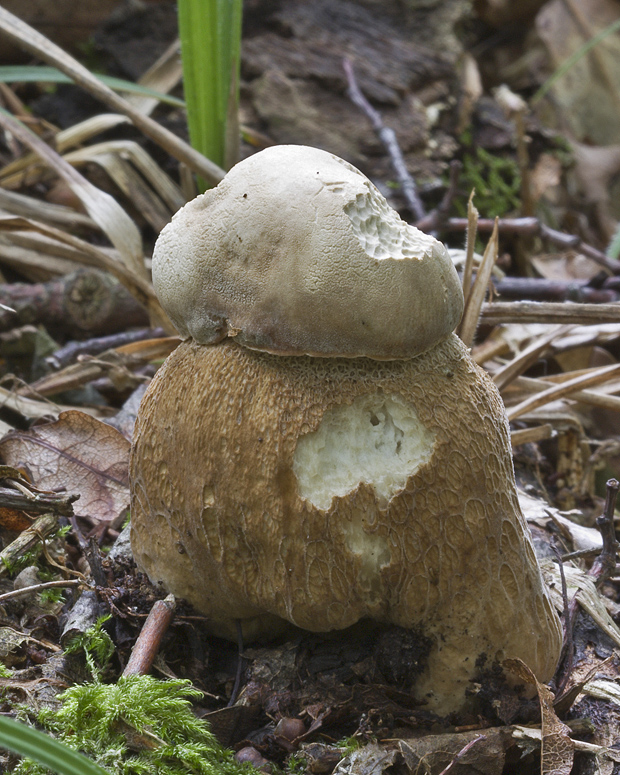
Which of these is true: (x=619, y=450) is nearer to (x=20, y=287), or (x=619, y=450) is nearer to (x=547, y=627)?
(x=547, y=627)

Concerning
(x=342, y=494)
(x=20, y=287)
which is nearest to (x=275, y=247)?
(x=342, y=494)

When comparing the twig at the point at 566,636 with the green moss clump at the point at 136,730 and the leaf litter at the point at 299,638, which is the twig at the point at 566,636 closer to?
the leaf litter at the point at 299,638

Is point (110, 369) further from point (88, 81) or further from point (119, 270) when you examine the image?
point (88, 81)

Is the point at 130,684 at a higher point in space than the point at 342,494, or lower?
lower

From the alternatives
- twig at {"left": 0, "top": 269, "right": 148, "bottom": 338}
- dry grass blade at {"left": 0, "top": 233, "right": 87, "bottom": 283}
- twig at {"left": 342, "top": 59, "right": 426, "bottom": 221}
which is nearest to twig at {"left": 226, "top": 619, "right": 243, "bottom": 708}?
twig at {"left": 0, "top": 269, "right": 148, "bottom": 338}

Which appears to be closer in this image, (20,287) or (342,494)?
(342,494)

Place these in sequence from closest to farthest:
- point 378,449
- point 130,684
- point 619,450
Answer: point 130,684 < point 378,449 < point 619,450

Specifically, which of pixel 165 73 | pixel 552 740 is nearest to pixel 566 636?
pixel 552 740

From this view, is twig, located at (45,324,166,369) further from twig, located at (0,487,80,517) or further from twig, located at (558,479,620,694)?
twig, located at (558,479,620,694)
